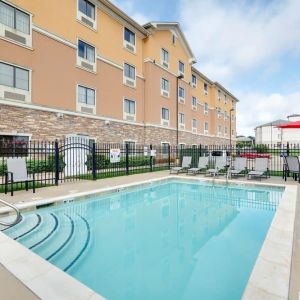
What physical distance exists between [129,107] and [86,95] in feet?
16.8

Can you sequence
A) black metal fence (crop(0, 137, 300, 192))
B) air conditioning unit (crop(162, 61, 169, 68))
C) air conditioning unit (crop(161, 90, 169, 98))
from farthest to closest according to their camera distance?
air conditioning unit (crop(161, 90, 169, 98))
air conditioning unit (crop(162, 61, 169, 68))
black metal fence (crop(0, 137, 300, 192))

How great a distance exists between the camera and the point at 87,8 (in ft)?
61.7

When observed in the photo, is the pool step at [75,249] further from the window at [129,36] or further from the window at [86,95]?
the window at [129,36]

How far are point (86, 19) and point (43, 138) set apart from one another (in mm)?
10013

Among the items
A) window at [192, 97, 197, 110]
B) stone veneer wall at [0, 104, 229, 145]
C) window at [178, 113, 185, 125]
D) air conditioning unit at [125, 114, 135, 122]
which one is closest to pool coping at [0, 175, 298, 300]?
stone veneer wall at [0, 104, 229, 145]

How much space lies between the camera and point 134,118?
2333cm

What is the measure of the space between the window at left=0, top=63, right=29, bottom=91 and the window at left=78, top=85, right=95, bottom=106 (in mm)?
4063

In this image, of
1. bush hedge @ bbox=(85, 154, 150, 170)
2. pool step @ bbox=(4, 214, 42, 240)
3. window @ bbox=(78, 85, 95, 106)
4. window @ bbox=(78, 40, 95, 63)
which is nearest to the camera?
pool step @ bbox=(4, 214, 42, 240)

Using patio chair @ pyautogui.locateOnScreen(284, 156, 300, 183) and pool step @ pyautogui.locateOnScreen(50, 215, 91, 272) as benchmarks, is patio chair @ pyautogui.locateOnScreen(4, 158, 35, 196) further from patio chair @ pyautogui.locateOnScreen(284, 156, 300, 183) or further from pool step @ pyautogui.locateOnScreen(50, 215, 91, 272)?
patio chair @ pyautogui.locateOnScreen(284, 156, 300, 183)

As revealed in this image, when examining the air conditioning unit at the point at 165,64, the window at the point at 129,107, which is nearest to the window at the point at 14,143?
the window at the point at 129,107

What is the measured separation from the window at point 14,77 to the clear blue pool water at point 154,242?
9.58m

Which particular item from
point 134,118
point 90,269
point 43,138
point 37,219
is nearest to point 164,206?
point 37,219

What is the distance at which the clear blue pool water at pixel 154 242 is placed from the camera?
3704mm

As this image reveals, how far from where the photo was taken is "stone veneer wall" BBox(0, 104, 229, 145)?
45.5 feet
